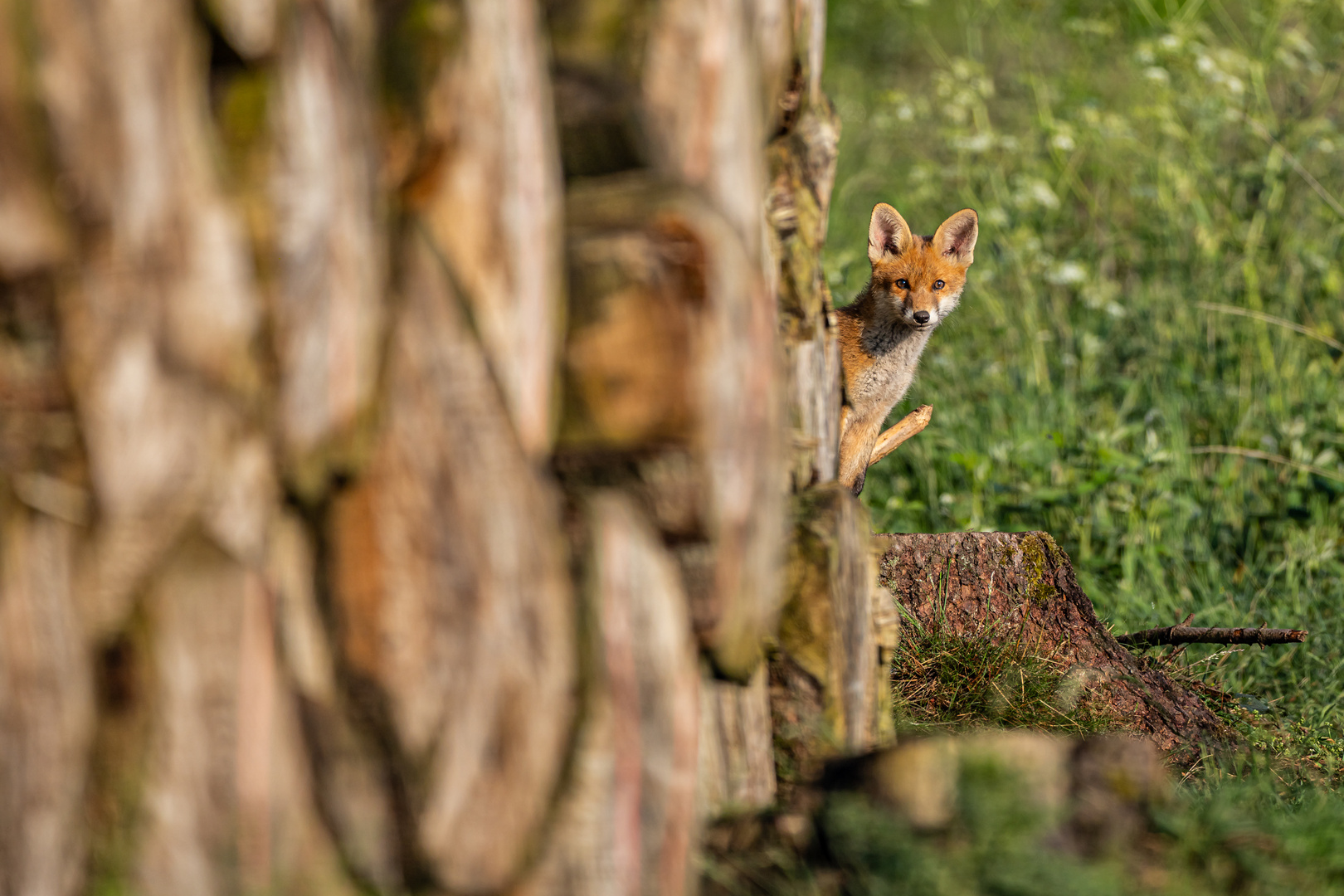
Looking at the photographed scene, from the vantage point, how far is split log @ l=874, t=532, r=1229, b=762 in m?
4.05

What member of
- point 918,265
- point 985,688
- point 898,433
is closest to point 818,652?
point 985,688

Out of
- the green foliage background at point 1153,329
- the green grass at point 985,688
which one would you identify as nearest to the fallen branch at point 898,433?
the green foliage background at point 1153,329

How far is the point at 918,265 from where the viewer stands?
6.03 metres

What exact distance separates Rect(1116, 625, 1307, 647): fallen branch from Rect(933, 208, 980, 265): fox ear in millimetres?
2427

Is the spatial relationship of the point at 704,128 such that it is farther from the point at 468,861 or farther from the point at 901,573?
the point at 901,573

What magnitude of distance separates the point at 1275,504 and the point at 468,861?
494cm

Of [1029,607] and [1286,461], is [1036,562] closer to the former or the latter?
[1029,607]

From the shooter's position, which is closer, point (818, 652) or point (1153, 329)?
point (818, 652)

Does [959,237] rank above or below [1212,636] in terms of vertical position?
above

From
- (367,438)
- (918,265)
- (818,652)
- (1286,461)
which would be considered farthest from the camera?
(918,265)

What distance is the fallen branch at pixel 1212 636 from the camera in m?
3.94

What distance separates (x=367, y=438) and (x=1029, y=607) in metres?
2.98

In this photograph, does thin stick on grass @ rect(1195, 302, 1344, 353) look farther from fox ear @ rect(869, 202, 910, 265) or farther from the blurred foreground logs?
the blurred foreground logs

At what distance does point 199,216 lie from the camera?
6.07ft
